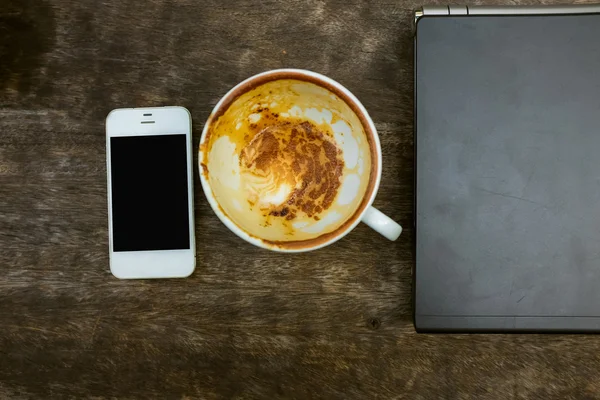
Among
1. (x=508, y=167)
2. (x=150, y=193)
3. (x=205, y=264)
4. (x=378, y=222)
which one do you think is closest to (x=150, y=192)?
(x=150, y=193)

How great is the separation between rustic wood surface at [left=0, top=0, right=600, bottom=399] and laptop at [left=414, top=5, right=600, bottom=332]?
55 mm

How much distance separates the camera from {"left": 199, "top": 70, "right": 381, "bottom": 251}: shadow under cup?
1.56 feet

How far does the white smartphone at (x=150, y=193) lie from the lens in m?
0.56

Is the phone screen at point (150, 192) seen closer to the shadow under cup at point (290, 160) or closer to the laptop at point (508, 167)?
the shadow under cup at point (290, 160)

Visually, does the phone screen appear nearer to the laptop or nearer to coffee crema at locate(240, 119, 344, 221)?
coffee crema at locate(240, 119, 344, 221)

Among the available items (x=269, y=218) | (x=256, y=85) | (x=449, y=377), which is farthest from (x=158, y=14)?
(x=449, y=377)

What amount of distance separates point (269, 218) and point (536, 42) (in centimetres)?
37

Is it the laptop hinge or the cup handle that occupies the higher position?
the laptop hinge

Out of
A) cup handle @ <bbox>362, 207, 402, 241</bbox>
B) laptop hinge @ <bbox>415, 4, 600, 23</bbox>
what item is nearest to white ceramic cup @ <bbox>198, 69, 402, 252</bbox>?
cup handle @ <bbox>362, 207, 402, 241</bbox>

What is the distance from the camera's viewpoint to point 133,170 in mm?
565

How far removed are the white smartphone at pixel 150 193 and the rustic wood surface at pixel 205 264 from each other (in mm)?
18

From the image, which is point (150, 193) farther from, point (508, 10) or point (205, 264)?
point (508, 10)

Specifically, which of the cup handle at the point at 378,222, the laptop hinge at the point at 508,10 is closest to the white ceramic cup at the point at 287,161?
the cup handle at the point at 378,222

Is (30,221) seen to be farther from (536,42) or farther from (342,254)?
(536,42)
